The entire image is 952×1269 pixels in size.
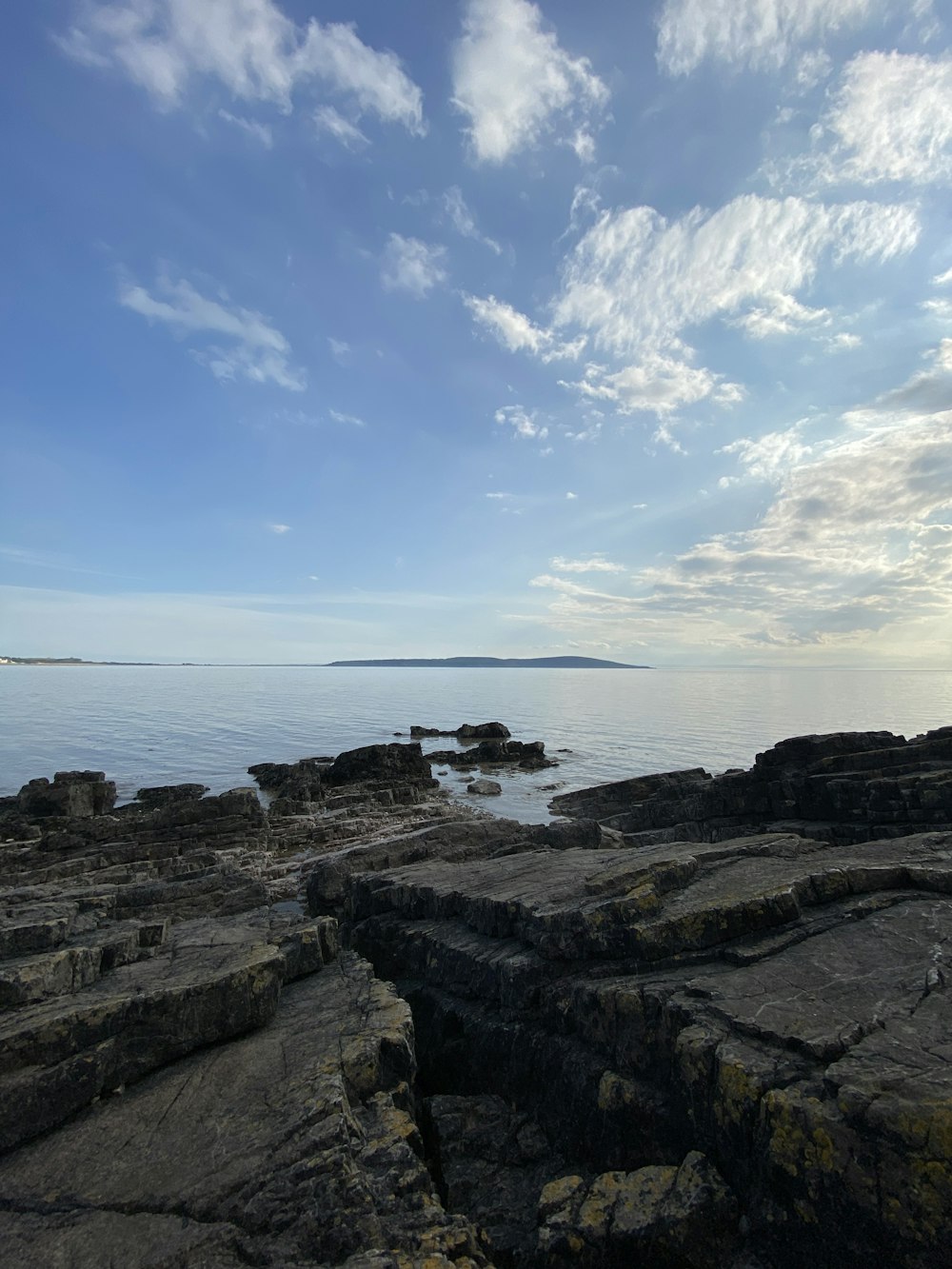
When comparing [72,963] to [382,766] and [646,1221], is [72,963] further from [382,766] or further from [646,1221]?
[382,766]

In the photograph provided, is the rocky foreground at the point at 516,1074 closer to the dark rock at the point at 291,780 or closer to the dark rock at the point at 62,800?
the dark rock at the point at 62,800

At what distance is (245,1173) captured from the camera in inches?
240

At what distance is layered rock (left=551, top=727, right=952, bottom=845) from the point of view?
64.5ft

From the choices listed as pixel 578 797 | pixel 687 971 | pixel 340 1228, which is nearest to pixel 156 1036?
pixel 340 1228

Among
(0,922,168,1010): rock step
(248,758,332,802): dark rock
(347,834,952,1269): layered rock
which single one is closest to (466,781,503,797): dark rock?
(248,758,332,802): dark rock

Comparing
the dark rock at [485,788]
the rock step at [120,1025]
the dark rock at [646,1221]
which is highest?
the rock step at [120,1025]

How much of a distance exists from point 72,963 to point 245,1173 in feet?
15.2

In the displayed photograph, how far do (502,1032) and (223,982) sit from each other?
431cm

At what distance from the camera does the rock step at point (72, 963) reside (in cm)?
817

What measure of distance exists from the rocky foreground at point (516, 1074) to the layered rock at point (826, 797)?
7837mm

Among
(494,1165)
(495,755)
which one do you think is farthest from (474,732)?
(494,1165)

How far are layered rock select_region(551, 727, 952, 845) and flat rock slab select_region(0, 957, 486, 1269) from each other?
1845 centimetres

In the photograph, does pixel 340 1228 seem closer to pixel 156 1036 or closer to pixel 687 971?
pixel 156 1036

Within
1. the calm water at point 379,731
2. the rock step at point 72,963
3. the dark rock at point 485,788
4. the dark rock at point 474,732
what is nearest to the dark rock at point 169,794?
the calm water at point 379,731
